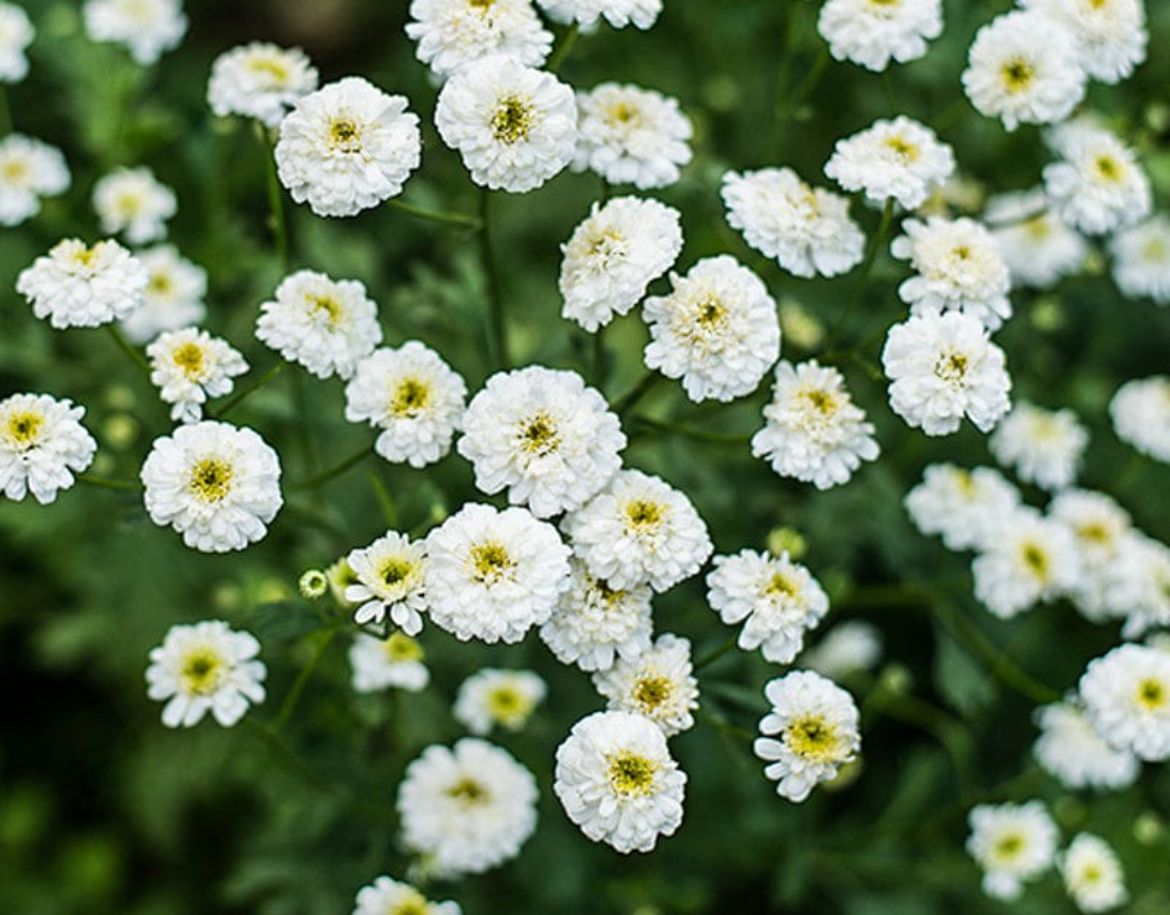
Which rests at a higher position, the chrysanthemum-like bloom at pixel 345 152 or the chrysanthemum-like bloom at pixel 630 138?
the chrysanthemum-like bloom at pixel 345 152

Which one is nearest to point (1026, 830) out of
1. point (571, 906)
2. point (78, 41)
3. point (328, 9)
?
point (571, 906)

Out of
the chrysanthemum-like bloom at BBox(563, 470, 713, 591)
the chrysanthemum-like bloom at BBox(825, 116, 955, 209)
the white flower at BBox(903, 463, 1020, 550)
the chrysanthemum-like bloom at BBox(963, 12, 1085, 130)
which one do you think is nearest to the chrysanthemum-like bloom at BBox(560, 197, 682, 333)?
the chrysanthemum-like bloom at BBox(563, 470, 713, 591)

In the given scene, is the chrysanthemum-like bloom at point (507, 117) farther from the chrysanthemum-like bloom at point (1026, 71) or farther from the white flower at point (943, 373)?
the chrysanthemum-like bloom at point (1026, 71)

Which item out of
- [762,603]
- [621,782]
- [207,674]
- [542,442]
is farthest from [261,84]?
[621,782]

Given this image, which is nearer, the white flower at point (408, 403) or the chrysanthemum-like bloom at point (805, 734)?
the chrysanthemum-like bloom at point (805, 734)

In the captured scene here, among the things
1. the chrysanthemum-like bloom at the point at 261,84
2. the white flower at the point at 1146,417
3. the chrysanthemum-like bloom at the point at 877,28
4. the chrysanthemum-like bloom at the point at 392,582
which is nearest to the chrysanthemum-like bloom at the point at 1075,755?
the white flower at the point at 1146,417
